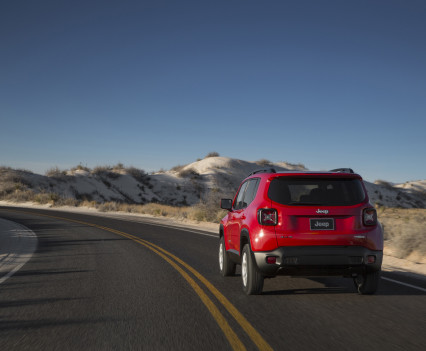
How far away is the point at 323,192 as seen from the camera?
6684mm

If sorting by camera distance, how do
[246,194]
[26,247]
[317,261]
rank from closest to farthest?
[317,261], [246,194], [26,247]

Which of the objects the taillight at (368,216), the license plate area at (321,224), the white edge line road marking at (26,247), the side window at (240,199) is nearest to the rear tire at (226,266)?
the side window at (240,199)

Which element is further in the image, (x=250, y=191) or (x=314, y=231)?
(x=250, y=191)

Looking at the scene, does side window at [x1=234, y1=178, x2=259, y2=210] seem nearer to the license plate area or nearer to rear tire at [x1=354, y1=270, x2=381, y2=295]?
the license plate area

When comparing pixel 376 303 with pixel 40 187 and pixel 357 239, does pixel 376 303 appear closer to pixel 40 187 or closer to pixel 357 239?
pixel 357 239

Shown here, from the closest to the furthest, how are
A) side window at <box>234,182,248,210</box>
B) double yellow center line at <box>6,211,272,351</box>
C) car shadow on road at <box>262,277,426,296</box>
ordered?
double yellow center line at <box>6,211,272,351</box> < car shadow on road at <box>262,277,426,296</box> < side window at <box>234,182,248,210</box>

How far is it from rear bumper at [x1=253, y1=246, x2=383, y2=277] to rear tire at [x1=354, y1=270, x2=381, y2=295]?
1.18 feet

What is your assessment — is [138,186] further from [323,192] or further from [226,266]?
[323,192]

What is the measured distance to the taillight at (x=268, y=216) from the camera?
6359 millimetres

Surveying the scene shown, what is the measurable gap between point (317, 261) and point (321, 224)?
54cm

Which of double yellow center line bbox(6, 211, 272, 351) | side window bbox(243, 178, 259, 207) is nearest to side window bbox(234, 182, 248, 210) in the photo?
side window bbox(243, 178, 259, 207)

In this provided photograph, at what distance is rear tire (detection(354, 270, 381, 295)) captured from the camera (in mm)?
6715

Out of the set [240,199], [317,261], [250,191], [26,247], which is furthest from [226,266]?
[26,247]

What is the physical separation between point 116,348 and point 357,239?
377 centimetres
